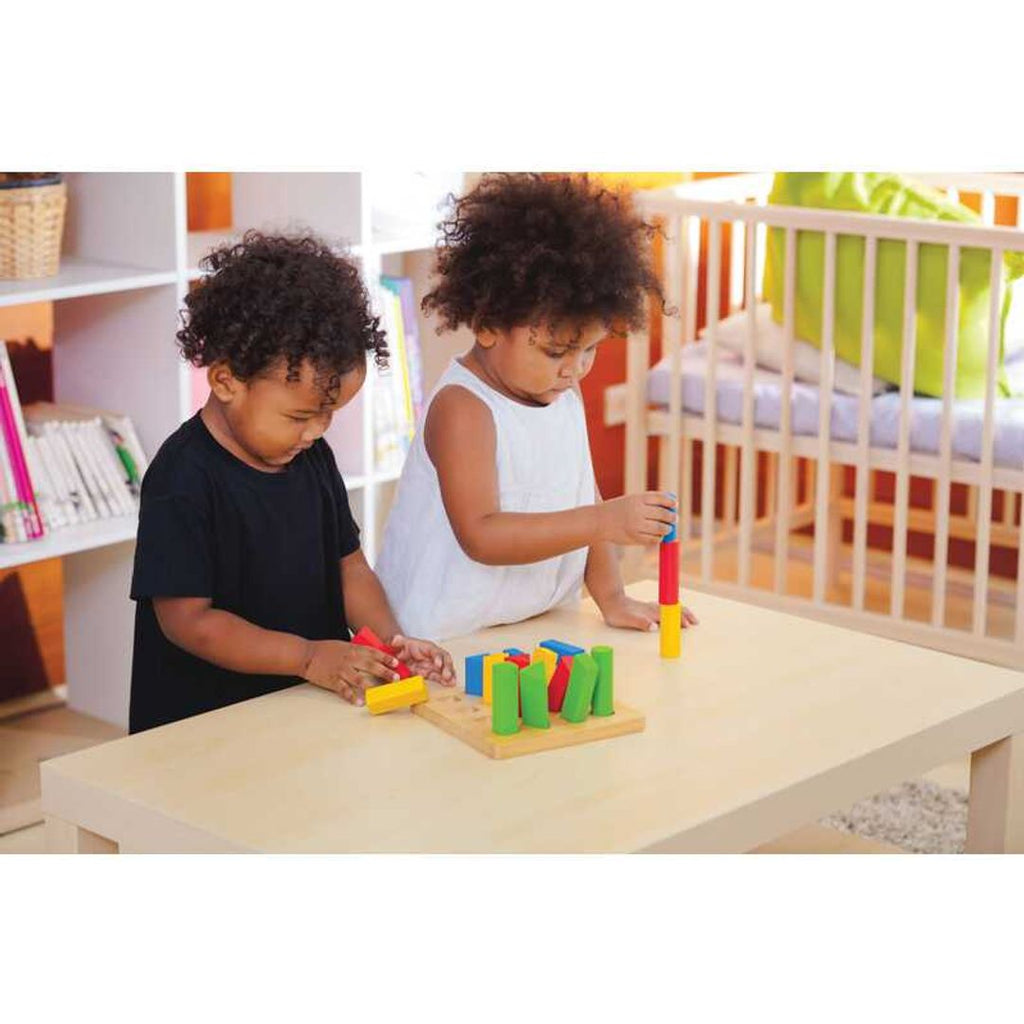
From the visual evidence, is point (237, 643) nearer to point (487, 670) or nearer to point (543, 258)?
point (487, 670)

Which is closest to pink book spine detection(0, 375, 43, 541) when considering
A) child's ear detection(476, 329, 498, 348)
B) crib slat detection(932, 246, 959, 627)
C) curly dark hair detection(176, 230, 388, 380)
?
curly dark hair detection(176, 230, 388, 380)

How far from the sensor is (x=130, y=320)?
8.27 feet

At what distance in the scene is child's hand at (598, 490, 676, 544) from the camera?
1680 millimetres

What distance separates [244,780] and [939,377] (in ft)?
5.54

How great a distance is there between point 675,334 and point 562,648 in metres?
1.44

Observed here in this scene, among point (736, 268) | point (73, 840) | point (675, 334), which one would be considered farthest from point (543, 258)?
point (736, 268)

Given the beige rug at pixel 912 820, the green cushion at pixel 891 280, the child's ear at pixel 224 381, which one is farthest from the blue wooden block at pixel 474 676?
the green cushion at pixel 891 280

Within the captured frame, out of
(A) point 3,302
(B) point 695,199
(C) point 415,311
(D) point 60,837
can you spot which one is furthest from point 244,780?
(B) point 695,199

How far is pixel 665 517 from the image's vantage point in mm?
1683

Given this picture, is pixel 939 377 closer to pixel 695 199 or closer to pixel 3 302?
pixel 695 199

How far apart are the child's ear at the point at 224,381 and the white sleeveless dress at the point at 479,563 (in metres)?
0.26

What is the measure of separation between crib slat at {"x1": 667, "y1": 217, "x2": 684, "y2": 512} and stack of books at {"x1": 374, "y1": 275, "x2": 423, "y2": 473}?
17.3 inches

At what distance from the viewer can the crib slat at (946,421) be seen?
269cm

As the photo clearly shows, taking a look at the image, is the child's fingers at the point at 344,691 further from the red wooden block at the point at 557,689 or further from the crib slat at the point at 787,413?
the crib slat at the point at 787,413
